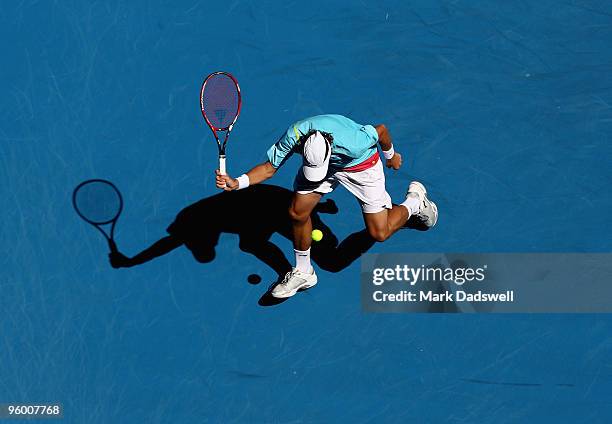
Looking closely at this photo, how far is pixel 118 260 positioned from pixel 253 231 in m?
0.99

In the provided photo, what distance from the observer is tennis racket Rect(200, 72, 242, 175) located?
5.65 metres

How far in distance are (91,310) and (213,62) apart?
1.98 metres

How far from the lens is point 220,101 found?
567 centimetres

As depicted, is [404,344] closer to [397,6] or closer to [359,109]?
[359,109]

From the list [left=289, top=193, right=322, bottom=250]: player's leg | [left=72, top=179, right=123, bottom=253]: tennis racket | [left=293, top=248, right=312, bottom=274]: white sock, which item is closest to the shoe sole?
[left=293, top=248, right=312, bottom=274]: white sock

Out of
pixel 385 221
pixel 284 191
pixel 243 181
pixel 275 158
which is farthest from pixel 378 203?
pixel 243 181

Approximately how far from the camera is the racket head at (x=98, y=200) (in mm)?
6285

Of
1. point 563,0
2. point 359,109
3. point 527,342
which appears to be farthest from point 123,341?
point 563,0

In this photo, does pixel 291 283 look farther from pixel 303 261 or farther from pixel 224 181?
pixel 224 181

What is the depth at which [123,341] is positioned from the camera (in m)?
6.24

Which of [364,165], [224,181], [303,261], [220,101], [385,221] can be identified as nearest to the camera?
[224,181]

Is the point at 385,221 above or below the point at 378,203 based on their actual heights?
below

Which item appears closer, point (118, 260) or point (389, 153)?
point (389, 153)

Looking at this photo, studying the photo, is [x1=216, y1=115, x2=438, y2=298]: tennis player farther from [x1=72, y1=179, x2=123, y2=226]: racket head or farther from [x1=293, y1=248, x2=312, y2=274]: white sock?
[x1=72, y1=179, x2=123, y2=226]: racket head
